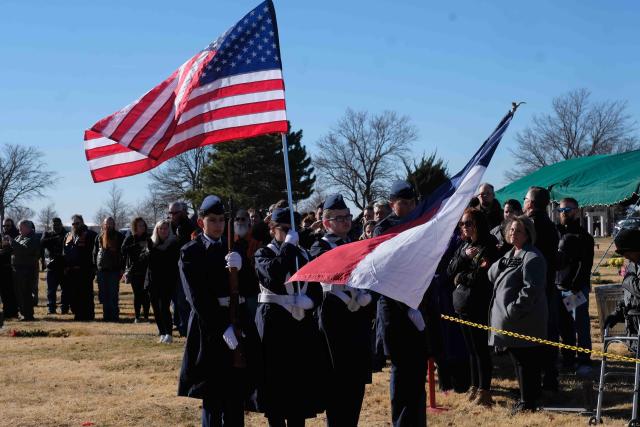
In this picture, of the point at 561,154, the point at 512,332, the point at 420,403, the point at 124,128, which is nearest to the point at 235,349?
the point at 420,403

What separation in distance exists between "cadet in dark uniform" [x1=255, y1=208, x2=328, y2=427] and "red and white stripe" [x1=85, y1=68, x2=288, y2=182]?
3.74ft

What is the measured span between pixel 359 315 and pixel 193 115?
2115 millimetres

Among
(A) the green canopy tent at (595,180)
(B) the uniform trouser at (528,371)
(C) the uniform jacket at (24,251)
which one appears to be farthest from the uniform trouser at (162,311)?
(B) the uniform trouser at (528,371)

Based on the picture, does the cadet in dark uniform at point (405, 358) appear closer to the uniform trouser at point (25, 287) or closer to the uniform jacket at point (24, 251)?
the uniform trouser at point (25, 287)

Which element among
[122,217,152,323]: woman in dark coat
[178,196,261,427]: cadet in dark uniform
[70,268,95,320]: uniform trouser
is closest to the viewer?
[178,196,261,427]: cadet in dark uniform

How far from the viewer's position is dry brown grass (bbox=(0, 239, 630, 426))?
7.73 meters

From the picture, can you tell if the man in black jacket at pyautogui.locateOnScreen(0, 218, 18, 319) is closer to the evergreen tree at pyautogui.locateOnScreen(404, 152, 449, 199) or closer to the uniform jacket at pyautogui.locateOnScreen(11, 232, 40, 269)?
the uniform jacket at pyautogui.locateOnScreen(11, 232, 40, 269)

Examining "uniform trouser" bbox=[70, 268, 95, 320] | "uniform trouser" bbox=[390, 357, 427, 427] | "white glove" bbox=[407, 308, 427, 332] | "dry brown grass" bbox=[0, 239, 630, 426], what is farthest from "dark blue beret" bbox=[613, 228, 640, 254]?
"uniform trouser" bbox=[70, 268, 95, 320]

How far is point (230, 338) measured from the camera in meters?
5.73

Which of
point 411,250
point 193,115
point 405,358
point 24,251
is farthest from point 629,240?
point 24,251

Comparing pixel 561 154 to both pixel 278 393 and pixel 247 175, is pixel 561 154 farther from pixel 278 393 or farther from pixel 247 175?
pixel 278 393

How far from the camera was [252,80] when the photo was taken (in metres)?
6.85

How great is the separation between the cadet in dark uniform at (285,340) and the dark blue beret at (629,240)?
261 cm

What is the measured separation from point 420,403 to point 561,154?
6715 cm
